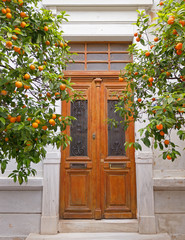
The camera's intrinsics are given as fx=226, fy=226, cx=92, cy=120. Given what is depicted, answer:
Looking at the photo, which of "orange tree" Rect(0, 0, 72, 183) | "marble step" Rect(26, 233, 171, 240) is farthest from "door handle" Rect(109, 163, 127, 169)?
"orange tree" Rect(0, 0, 72, 183)

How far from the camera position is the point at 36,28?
2504 millimetres

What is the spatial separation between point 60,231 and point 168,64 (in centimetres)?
322

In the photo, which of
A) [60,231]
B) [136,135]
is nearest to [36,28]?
[136,135]

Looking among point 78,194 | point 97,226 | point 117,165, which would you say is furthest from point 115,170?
point 97,226

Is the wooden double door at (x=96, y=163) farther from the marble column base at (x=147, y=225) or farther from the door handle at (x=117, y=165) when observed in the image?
the marble column base at (x=147, y=225)

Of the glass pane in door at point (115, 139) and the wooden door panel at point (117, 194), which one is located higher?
the glass pane in door at point (115, 139)

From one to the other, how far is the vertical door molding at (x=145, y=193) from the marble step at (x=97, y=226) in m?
0.17

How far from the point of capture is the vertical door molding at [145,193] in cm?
388

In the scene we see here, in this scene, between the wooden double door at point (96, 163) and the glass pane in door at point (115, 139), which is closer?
the wooden double door at point (96, 163)

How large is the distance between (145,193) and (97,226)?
1018mm

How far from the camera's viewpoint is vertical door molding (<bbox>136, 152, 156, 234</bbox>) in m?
3.88

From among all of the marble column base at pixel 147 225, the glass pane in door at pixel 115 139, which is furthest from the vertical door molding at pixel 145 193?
the glass pane in door at pixel 115 139

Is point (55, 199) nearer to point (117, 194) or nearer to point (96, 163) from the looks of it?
point (96, 163)

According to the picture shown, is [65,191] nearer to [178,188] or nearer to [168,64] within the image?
[178,188]
